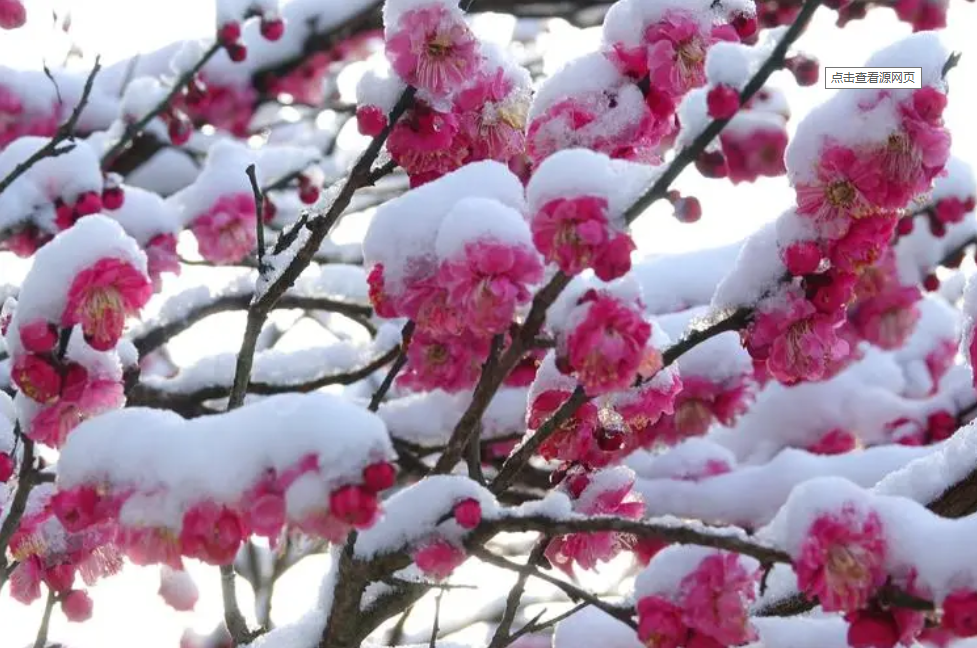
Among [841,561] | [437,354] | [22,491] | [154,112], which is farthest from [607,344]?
[154,112]

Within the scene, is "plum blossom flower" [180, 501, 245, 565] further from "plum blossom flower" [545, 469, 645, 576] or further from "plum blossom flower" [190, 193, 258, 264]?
"plum blossom flower" [190, 193, 258, 264]

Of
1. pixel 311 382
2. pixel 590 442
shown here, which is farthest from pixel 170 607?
pixel 590 442

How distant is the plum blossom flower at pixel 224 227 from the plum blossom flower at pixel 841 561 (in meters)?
2.07

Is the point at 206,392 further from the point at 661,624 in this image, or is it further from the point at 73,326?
the point at 661,624

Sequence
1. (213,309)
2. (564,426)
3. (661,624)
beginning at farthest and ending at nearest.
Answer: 1. (213,309)
2. (564,426)
3. (661,624)

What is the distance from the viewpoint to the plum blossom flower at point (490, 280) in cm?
123

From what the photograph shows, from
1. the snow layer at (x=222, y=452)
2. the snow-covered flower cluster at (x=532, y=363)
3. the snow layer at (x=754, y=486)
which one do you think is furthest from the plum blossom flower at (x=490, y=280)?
the snow layer at (x=754, y=486)

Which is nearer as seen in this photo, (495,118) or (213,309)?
(495,118)

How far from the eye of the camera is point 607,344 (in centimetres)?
124

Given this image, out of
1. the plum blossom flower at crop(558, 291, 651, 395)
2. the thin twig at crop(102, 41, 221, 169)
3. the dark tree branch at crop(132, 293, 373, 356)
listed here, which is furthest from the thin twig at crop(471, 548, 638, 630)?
the thin twig at crop(102, 41, 221, 169)

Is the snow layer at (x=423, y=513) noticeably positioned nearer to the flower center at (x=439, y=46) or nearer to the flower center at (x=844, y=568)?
the flower center at (x=844, y=568)

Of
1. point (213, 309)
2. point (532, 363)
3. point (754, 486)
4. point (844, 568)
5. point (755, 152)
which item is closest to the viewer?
point (844, 568)

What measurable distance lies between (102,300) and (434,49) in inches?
21.4

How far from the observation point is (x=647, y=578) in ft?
4.24
